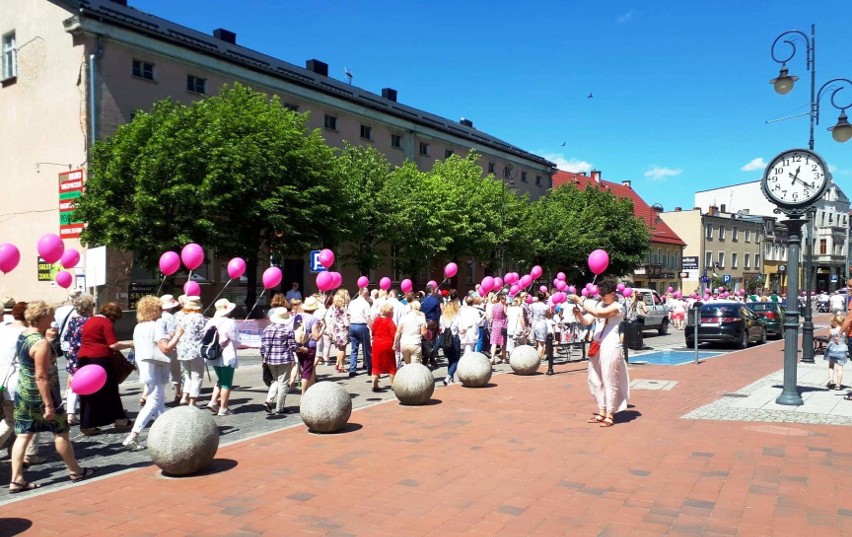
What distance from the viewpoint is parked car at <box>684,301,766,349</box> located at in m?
20.9

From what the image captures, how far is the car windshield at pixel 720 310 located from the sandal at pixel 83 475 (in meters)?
19.5

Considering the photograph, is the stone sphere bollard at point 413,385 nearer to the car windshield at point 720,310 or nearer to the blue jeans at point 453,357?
the blue jeans at point 453,357

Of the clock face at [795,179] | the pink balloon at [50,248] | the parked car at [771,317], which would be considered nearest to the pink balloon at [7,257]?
the pink balloon at [50,248]

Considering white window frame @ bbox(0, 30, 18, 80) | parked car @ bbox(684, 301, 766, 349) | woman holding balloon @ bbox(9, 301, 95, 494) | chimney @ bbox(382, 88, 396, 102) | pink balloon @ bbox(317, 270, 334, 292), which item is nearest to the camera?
woman holding balloon @ bbox(9, 301, 95, 494)

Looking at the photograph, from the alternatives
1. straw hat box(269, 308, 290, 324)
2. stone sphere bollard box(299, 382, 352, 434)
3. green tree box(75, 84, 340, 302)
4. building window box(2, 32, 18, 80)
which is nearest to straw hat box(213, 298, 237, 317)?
straw hat box(269, 308, 290, 324)

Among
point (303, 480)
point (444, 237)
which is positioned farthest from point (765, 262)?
point (303, 480)

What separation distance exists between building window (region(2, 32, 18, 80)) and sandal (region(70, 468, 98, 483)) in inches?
1043

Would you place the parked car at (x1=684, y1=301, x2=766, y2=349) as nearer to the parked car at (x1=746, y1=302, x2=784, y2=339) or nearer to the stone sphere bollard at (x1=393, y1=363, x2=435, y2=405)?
the parked car at (x1=746, y1=302, x2=784, y2=339)

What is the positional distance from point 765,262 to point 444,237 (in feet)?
190

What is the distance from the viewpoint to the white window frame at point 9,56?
1069 inches

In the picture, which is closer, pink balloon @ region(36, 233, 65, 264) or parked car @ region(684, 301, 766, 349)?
pink balloon @ region(36, 233, 65, 264)

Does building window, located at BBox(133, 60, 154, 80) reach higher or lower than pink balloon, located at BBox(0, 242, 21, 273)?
higher

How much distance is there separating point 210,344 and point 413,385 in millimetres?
3068

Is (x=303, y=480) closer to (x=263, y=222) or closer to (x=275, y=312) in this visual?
(x=275, y=312)
